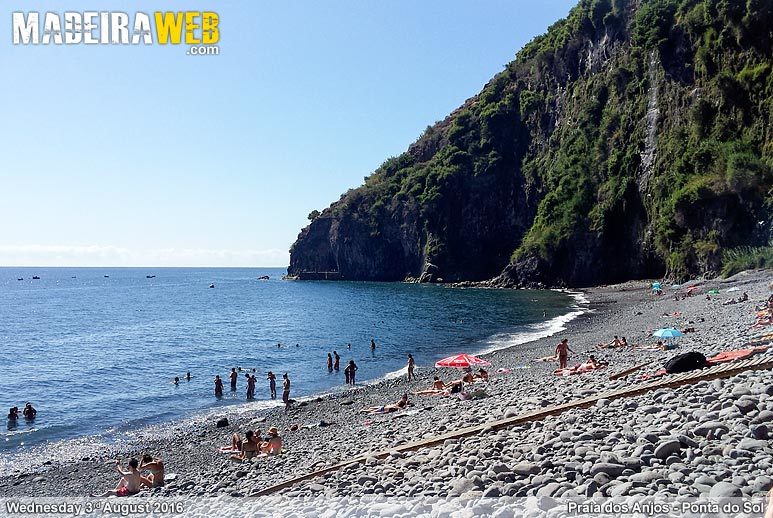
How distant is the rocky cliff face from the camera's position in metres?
69.2

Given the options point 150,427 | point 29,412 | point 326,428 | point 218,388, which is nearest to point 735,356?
point 326,428

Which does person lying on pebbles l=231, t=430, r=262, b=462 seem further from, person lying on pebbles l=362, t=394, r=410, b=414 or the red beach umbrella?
the red beach umbrella

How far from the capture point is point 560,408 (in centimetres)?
1184

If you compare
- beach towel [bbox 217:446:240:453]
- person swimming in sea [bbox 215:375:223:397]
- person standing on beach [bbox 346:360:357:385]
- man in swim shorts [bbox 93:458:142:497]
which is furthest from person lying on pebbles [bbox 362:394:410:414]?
person swimming in sea [bbox 215:375:223:397]

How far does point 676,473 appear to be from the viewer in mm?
7379

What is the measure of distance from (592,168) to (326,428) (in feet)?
271

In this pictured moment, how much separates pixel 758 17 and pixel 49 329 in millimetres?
90068

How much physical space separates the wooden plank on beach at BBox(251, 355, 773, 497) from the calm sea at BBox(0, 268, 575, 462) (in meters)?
17.1

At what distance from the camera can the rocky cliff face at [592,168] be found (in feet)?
227

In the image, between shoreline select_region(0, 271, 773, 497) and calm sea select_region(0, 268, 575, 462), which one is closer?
shoreline select_region(0, 271, 773, 497)

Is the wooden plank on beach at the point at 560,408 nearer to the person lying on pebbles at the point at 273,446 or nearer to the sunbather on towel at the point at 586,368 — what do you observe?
the person lying on pebbles at the point at 273,446

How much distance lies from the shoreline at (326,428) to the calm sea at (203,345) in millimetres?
3821

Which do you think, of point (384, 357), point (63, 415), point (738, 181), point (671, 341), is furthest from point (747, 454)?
point (738, 181)

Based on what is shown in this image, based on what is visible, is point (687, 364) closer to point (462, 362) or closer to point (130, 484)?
point (130, 484)
